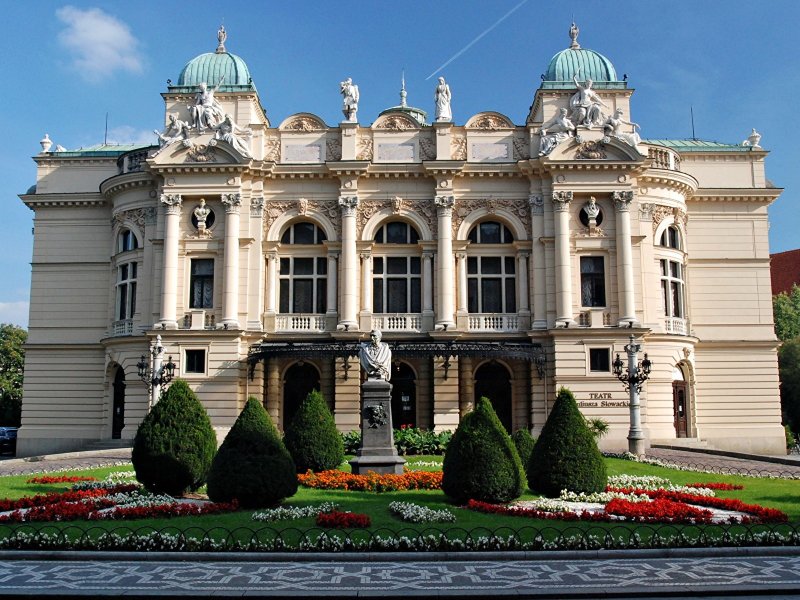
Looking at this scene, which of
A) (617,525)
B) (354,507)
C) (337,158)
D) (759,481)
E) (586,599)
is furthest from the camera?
(337,158)

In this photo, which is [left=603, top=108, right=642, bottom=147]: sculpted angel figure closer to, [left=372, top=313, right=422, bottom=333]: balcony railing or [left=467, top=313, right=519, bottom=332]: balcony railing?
[left=467, top=313, right=519, bottom=332]: balcony railing

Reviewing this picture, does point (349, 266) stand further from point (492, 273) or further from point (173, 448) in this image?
point (173, 448)

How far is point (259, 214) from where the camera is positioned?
129 ft

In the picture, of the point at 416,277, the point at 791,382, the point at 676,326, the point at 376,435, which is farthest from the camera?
the point at 791,382

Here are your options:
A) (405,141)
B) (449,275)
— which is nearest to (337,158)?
(405,141)

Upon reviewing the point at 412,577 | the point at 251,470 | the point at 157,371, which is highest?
the point at 157,371

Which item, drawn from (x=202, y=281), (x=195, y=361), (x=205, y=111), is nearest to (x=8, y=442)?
(x=195, y=361)

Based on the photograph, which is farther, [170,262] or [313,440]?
[170,262]

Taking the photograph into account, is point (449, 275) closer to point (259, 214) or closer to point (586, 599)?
point (259, 214)

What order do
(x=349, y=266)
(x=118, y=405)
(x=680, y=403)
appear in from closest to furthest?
(x=349, y=266) < (x=680, y=403) < (x=118, y=405)

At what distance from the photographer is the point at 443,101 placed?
40.1 m

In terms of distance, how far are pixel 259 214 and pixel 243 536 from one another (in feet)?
88.6

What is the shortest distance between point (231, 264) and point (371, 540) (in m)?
26.4

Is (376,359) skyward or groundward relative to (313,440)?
skyward
